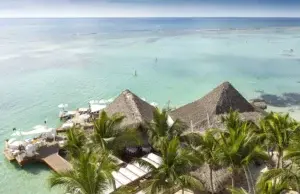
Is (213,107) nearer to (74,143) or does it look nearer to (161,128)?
(161,128)

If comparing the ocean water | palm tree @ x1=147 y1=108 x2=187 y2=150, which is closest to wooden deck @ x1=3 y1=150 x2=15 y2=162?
the ocean water

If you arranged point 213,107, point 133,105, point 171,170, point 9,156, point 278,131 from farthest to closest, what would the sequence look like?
point 133,105 < point 213,107 < point 9,156 < point 278,131 < point 171,170

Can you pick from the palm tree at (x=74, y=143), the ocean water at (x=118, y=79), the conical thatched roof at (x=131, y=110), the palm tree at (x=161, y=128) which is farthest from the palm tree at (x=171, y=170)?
the ocean water at (x=118, y=79)

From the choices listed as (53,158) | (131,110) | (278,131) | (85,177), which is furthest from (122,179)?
(278,131)

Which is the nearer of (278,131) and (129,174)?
(278,131)

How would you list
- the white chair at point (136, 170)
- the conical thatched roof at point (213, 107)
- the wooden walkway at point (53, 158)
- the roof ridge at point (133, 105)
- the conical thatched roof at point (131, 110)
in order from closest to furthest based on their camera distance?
the white chair at point (136, 170)
the wooden walkway at point (53, 158)
the conical thatched roof at point (131, 110)
the roof ridge at point (133, 105)
the conical thatched roof at point (213, 107)

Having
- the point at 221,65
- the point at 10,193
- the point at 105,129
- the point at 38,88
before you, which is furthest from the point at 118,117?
the point at 221,65

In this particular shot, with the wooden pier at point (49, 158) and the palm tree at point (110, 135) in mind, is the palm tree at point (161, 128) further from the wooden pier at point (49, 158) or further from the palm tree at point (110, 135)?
the wooden pier at point (49, 158)
